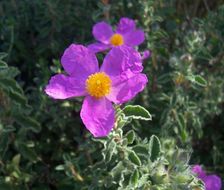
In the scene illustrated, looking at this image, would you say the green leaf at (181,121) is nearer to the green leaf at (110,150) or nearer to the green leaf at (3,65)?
the green leaf at (110,150)

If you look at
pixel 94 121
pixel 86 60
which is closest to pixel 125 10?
pixel 86 60

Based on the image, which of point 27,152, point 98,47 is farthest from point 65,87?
point 27,152

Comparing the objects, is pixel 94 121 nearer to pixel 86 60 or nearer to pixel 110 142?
pixel 110 142

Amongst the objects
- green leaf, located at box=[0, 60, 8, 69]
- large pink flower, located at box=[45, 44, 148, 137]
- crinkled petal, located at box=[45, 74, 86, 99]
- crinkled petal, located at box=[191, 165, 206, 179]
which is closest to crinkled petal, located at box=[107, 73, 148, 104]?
large pink flower, located at box=[45, 44, 148, 137]

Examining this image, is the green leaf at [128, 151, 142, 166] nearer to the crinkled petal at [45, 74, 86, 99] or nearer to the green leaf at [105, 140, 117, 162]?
the green leaf at [105, 140, 117, 162]

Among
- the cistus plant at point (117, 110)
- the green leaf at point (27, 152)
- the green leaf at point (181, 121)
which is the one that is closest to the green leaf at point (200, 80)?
the green leaf at point (181, 121)

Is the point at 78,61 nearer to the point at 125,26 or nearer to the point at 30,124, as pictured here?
the point at 30,124

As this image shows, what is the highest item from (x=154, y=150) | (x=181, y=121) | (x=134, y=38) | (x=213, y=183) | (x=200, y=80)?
(x=134, y=38)
